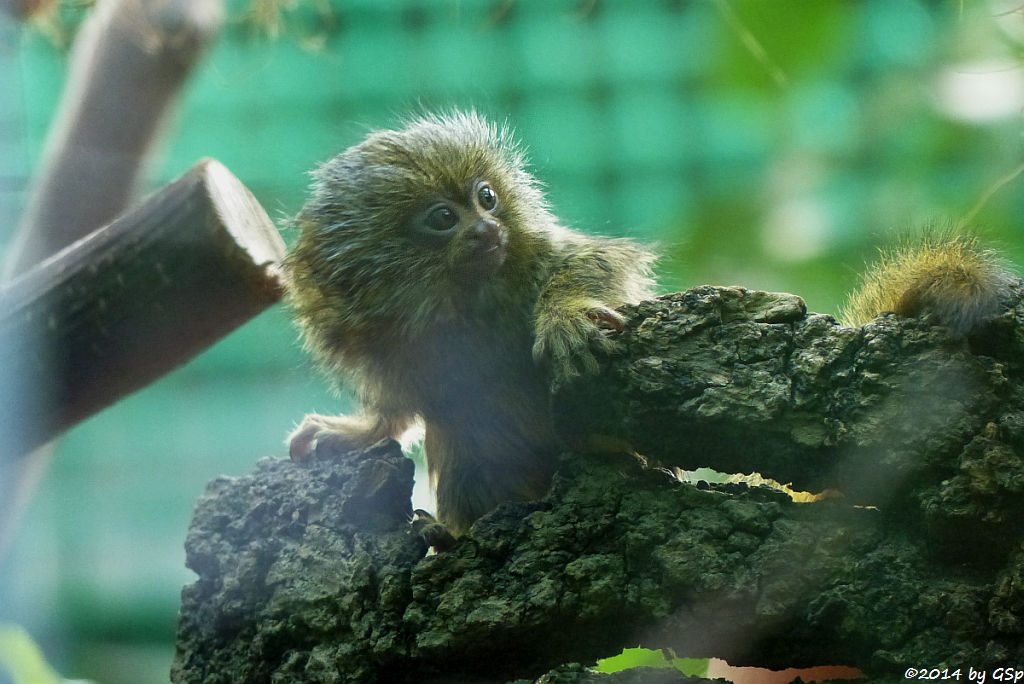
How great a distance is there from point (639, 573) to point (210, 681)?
0.62 meters

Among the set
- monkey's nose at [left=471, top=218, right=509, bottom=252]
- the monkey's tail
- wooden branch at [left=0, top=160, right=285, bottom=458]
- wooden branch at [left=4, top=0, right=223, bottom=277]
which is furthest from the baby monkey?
wooden branch at [left=4, top=0, right=223, bottom=277]

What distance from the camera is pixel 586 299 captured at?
54.4 inches

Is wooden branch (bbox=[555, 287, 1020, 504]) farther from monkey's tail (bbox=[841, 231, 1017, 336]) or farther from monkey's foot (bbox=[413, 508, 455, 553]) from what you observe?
monkey's foot (bbox=[413, 508, 455, 553])

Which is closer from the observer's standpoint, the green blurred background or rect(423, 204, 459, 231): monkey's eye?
rect(423, 204, 459, 231): monkey's eye

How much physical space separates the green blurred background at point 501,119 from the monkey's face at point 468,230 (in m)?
0.21

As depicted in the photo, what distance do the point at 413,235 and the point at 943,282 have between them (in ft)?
2.84

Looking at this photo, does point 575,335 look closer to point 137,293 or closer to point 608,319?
point 608,319

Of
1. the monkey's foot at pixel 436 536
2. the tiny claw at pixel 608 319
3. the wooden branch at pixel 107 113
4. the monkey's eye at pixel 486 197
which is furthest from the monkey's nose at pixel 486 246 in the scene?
the wooden branch at pixel 107 113

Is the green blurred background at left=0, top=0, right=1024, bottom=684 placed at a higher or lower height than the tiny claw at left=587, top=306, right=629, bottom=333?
higher

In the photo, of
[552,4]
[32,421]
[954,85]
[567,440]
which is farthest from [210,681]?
[552,4]

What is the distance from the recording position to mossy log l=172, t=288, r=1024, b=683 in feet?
3.57

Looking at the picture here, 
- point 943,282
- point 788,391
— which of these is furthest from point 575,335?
point 943,282

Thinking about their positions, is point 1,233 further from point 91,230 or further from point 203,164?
point 203,164

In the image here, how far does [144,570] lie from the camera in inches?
102
